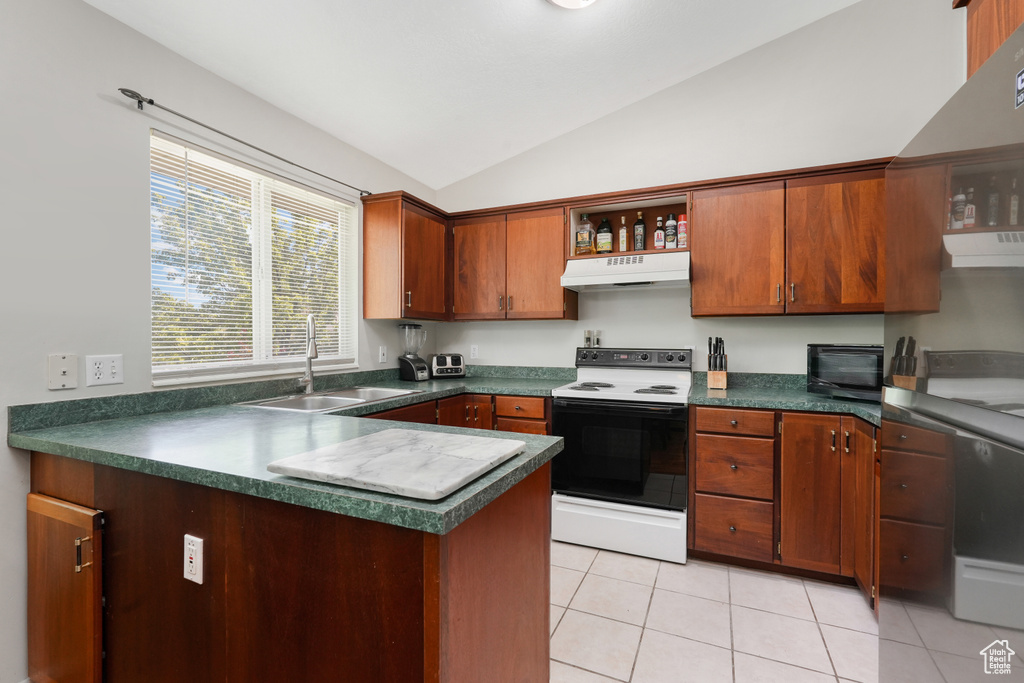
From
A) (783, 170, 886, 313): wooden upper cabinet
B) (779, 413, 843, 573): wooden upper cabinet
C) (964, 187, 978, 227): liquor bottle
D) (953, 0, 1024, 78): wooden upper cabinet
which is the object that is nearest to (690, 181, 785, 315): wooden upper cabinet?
(783, 170, 886, 313): wooden upper cabinet

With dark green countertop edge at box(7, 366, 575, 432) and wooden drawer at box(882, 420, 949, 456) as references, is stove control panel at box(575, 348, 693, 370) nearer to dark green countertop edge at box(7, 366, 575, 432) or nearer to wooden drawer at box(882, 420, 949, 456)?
dark green countertop edge at box(7, 366, 575, 432)

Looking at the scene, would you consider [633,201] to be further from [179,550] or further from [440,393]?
[179,550]

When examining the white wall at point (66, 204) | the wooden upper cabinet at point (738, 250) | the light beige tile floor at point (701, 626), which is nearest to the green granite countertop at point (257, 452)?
the white wall at point (66, 204)

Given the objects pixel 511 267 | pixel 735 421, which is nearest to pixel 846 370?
pixel 735 421

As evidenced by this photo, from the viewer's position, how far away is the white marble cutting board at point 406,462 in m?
0.89

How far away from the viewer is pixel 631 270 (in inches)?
112

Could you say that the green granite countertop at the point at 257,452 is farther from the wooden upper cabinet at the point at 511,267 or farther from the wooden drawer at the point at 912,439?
the wooden upper cabinet at the point at 511,267

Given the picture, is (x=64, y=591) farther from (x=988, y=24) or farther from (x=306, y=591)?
(x=988, y=24)

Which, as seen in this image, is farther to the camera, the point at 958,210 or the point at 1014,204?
the point at 958,210

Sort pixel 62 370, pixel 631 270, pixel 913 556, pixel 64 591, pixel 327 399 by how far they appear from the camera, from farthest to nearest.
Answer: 1. pixel 631 270
2. pixel 327 399
3. pixel 62 370
4. pixel 64 591
5. pixel 913 556

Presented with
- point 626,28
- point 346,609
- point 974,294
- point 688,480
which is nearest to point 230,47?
point 626,28

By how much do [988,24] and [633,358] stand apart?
2.28 m

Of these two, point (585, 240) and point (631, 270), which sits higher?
point (585, 240)

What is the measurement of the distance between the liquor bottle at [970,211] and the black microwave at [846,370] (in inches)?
69.2
